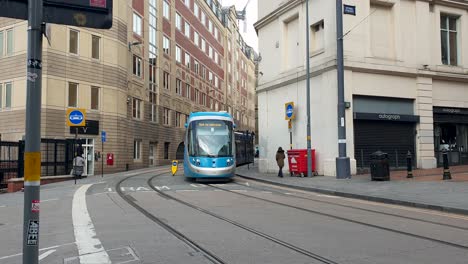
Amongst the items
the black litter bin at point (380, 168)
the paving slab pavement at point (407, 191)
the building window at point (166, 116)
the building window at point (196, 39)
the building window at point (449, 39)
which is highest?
the building window at point (196, 39)

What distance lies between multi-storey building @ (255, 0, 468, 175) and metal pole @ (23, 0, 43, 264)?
59.9 feet

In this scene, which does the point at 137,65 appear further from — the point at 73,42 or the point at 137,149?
the point at 73,42

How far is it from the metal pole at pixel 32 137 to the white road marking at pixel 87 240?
2151 mm

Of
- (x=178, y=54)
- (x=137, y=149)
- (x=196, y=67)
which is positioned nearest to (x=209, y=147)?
(x=137, y=149)

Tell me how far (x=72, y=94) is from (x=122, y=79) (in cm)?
465

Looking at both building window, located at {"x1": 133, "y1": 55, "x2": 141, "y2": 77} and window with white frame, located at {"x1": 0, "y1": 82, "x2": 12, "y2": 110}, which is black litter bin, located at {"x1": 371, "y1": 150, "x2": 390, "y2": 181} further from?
window with white frame, located at {"x1": 0, "y1": 82, "x2": 12, "y2": 110}

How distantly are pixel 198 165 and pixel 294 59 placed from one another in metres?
10.3

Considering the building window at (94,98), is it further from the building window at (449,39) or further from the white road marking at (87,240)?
the building window at (449,39)

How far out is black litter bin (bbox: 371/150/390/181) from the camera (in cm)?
1767

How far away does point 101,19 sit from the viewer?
158 inches

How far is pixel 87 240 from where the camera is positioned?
23.8ft

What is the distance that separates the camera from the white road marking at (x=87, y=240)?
5.98 meters

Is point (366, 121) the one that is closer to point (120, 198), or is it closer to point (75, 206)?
point (120, 198)

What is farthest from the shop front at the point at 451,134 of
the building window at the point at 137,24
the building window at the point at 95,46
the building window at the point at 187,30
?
the building window at the point at 187,30
